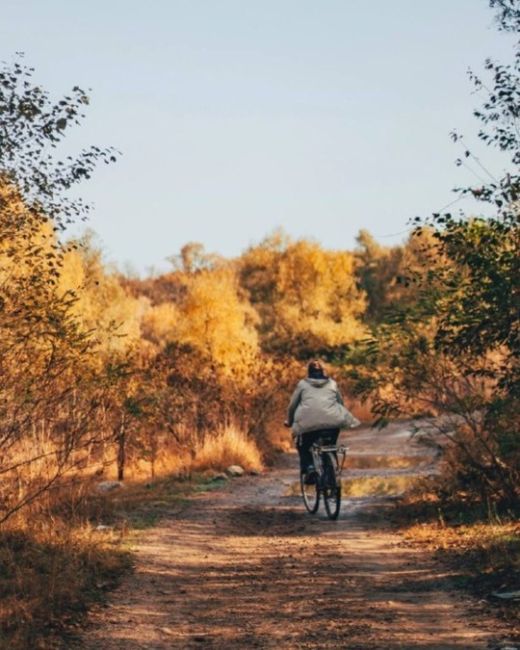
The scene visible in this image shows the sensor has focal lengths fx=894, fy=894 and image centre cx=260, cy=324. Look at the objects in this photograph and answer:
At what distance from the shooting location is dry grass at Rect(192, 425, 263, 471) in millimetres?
21125

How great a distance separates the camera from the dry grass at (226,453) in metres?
21.1

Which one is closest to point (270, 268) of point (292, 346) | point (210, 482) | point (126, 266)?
point (292, 346)

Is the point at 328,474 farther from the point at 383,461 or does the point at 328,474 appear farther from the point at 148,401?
the point at 383,461

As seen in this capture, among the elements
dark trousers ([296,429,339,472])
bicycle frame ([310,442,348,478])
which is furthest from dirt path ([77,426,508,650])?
dark trousers ([296,429,339,472])

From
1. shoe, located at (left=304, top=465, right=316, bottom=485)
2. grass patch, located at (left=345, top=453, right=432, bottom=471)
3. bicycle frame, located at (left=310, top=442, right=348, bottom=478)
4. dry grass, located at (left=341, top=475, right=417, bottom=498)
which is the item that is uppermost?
bicycle frame, located at (left=310, top=442, right=348, bottom=478)

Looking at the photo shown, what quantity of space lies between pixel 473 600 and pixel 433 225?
4.51m

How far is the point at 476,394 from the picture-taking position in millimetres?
12516

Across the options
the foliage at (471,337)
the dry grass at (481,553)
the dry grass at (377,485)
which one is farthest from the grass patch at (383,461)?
the dry grass at (481,553)

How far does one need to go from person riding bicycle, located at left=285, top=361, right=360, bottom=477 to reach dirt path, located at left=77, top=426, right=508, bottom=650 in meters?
1.23

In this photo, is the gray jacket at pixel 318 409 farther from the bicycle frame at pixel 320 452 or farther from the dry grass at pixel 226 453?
the dry grass at pixel 226 453

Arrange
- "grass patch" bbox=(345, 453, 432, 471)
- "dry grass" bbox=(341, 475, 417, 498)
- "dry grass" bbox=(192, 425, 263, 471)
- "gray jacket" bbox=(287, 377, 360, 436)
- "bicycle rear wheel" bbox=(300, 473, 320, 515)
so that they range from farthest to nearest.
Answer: "grass patch" bbox=(345, 453, 432, 471) → "dry grass" bbox=(192, 425, 263, 471) → "dry grass" bbox=(341, 475, 417, 498) → "bicycle rear wheel" bbox=(300, 473, 320, 515) → "gray jacket" bbox=(287, 377, 360, 436)

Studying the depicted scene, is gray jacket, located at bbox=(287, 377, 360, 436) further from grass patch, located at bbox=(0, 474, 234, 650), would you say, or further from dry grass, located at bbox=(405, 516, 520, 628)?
grass patch, located at bbox=(0, 474, 234, 650)

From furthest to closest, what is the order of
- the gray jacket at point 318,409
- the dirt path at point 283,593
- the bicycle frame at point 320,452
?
the gray jacket at point 318,409 < the bicycle frame at point 320,452 < the dirt path at point 283,593

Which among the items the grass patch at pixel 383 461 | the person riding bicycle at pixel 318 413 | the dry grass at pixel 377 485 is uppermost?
the person riding bicycle at pixel 318 413
